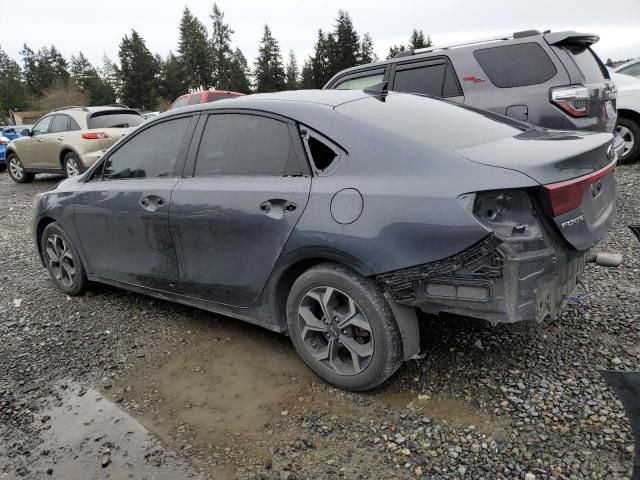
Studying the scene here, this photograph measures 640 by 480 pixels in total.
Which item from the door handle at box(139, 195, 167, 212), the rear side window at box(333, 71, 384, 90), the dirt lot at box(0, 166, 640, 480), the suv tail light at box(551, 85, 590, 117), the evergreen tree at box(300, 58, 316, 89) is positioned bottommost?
the dirt lot at box(0, 166, 640, 480)

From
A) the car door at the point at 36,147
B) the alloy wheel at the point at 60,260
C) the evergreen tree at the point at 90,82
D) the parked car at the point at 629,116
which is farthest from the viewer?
the evergreen tree at the point at 90,82

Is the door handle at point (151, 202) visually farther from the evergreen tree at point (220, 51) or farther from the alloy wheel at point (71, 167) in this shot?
the evergreen tree at point (220, 51)

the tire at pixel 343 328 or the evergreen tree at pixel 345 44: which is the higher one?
the evergreen tree at pixel 345 44

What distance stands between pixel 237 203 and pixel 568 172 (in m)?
1.78

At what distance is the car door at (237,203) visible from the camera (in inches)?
111

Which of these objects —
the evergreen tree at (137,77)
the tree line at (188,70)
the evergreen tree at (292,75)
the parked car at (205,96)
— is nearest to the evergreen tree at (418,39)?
the tree line at (188,70)

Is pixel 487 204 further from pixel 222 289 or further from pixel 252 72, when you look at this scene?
pixel 252 72

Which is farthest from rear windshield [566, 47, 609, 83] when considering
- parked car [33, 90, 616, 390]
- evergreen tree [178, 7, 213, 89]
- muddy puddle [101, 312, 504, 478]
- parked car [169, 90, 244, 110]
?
evergreen tree [178, 7, 213, 89]

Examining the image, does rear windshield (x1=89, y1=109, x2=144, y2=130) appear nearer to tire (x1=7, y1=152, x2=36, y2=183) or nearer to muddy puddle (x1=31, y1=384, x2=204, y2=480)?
tire (x1=7, y1=152, x2=36, y2=183)

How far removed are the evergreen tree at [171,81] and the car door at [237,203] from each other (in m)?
75.2

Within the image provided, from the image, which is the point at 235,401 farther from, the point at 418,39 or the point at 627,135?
the point at 418,39

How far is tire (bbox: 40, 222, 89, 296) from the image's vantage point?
14.3 feet

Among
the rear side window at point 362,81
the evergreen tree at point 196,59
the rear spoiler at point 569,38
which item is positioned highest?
the evergreen tree at point 196,59

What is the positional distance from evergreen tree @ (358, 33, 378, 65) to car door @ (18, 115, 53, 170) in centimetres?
5809
